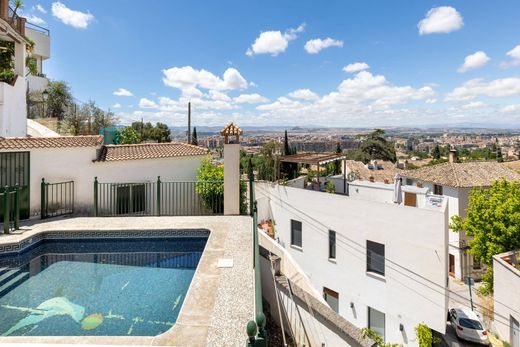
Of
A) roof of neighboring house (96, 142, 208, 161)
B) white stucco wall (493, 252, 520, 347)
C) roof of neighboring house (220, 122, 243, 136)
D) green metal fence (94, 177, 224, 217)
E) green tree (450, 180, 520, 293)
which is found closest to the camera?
roof of neighboring house (220, 122, 243, 136)

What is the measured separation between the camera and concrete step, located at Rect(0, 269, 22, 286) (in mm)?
5927

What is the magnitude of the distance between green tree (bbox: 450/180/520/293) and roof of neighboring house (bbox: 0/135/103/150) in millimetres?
20467

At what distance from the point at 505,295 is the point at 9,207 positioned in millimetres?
19501

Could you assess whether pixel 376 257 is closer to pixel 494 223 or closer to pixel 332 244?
pixel 332 244

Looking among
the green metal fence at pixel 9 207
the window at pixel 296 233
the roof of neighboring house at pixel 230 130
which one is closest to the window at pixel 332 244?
the window at pixel 296 233

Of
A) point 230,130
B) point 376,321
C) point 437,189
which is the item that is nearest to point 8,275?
point 230,130

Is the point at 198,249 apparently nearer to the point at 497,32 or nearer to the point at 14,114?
the point at 14,114

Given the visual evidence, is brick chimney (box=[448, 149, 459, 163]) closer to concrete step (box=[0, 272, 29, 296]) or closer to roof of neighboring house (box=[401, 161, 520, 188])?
roof of neighboring house (box=[401, 161, 520, 188])

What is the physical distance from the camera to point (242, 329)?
11.5 ft

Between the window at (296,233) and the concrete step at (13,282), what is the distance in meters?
12.8

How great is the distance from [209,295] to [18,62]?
15.7 metres

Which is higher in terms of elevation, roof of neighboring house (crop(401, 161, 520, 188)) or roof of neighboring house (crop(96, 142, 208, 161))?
roof of neighboring house (crop(96, 142, 208, 161))

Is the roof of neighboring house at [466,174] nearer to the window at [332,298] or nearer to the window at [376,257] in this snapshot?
the window at [376,257]

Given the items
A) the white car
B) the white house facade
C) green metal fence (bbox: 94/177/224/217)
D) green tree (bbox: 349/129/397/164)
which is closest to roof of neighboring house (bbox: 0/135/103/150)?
the white house facade
